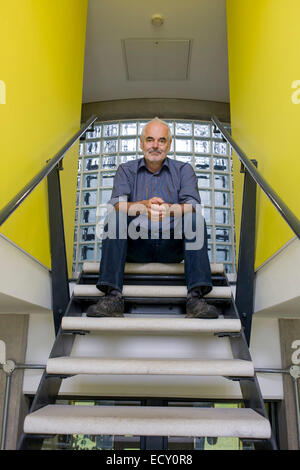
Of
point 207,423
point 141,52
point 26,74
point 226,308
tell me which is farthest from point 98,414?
point 141,52

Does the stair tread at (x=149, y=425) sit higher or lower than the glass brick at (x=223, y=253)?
lower

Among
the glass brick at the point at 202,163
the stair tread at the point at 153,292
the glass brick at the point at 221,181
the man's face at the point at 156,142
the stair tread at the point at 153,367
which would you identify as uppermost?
the glass brick at the point at 202,163

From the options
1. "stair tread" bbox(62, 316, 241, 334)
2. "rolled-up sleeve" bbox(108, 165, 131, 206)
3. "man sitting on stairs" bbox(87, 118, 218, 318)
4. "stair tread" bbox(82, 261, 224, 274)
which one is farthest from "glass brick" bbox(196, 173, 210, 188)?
"stair tread" bbox(62, 316, 241, 334)

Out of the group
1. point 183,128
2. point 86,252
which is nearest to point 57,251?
point 86,252

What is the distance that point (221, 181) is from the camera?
4.48m

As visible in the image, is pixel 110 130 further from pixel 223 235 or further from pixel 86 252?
pixel 223 235

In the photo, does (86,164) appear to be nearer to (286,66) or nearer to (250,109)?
(250,109)

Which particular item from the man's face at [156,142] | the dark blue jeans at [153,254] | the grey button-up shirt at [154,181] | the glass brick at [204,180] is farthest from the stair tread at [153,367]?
the glass brick at [204,180]

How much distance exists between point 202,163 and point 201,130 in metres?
0.44

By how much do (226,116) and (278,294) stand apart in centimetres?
352

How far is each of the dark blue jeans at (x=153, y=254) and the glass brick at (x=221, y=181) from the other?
256 cm

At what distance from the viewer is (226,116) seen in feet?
15.4

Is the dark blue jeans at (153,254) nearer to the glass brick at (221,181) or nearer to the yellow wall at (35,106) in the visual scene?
the yellow wall at (35,106)

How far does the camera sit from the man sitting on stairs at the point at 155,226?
1723mm
